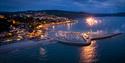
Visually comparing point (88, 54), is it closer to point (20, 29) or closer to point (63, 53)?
point (63, 53)

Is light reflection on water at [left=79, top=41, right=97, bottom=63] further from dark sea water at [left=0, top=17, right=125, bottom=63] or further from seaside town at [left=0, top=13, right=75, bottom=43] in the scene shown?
seaside town at [left=0, top=13, right=75, bottom=43]

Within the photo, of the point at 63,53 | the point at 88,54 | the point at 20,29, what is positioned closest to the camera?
the point at 88,54

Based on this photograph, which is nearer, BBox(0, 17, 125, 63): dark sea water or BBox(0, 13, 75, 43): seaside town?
BBox(0, 17, 125, 63): dark sea water

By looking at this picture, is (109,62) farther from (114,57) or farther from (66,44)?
(66,44)

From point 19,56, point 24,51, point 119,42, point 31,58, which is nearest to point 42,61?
point 31,58

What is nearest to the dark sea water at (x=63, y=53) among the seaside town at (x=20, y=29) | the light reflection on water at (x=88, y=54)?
the light reflection on water at (x=88, y=54)

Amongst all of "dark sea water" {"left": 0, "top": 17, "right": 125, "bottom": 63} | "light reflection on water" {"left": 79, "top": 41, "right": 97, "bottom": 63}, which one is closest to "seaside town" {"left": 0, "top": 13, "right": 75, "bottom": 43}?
"dark sea water" {"left": 0, "top": 17, "right": 125, "bottom": 63}

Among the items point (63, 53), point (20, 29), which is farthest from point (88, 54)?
point (20, 29)

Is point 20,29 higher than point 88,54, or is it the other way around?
point 88,54
